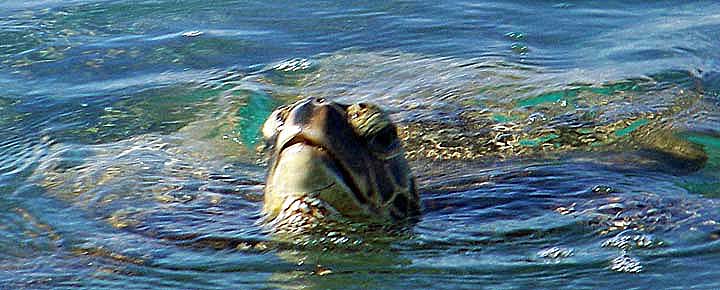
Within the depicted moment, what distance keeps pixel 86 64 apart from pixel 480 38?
214 centimetres

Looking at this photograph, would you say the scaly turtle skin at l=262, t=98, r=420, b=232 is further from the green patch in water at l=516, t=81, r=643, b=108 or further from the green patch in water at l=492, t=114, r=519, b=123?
the green patch in water at l=516, t=81, r=643, b=108

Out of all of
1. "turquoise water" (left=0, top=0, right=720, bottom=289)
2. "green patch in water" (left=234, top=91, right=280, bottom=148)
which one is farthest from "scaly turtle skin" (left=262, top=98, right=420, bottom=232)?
"green patch in water" (left=234, top=91, right=280, bottom=148)

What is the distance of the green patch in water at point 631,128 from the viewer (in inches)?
187

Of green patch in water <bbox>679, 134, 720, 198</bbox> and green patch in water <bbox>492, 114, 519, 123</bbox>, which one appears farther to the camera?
green patch in water <bbox>492, 114, 519, 123</bbox>

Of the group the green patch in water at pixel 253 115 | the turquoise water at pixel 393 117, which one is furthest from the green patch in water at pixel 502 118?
the green patch in water at pixel 253 115

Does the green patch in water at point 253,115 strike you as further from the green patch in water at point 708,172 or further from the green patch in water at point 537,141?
the green patch in water at point 708,172

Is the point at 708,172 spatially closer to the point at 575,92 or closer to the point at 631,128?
the point at 631,128

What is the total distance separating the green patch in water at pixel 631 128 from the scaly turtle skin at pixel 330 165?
5.56ft

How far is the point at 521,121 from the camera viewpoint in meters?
4.94

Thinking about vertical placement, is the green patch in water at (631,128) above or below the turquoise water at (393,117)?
below

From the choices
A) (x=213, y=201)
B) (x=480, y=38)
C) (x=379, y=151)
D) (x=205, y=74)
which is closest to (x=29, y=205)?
(x=213, y=201)

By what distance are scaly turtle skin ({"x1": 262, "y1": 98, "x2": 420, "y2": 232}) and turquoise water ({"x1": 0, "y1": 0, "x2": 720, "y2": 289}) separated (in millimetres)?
108

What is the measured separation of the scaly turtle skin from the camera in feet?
10.0

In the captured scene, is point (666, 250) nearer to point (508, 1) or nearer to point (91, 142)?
point (91, 142)
